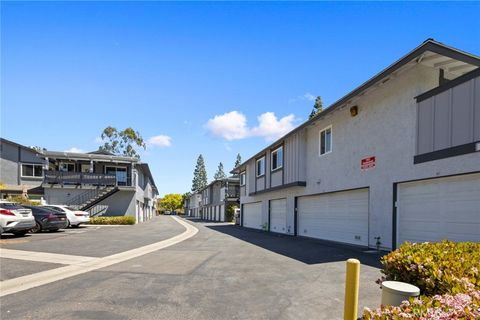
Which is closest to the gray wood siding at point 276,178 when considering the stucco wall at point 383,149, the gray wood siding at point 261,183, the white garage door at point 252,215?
the gray wood siding at point 261,183

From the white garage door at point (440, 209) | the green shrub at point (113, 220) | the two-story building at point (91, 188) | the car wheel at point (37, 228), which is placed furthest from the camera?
the two-story building at point (91, 188)

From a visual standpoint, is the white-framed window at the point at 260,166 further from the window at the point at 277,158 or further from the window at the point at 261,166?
the window at the point at 277,158

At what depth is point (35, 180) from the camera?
36594 mm

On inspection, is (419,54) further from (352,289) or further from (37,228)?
(37,228)

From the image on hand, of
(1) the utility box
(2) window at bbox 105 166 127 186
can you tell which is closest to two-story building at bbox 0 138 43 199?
(2) window at bbox 105 166 127 186

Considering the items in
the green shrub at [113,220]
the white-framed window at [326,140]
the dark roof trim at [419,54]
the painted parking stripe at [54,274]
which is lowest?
the green shrub at [113,220]

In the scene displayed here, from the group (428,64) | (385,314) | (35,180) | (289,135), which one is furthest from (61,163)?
(385,314)

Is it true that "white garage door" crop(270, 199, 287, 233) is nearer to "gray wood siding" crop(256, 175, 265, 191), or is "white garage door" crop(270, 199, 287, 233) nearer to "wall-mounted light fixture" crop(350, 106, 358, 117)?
"gray wood siding" crop(256, 175, 265, 191)

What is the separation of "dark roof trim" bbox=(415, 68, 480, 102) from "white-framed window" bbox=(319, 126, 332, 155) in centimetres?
636

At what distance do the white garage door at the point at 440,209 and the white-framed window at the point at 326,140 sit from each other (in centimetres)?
578

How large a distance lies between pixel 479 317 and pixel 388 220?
10399 mm

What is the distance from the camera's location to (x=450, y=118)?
969cm

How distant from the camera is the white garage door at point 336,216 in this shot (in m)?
14.3

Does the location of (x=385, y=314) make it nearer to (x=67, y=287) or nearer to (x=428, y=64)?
(x=67, y=287)
